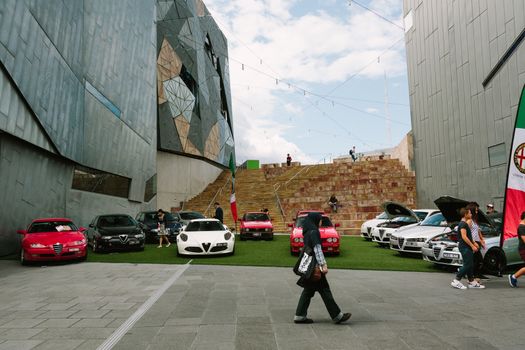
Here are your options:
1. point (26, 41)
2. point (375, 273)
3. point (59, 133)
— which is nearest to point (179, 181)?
point (59, 133)

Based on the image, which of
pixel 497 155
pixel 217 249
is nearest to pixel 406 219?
pixel 497 155

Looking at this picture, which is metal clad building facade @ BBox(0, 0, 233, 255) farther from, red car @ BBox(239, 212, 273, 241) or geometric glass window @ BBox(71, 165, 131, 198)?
red car @ BBox(239, 212, 273, 241)

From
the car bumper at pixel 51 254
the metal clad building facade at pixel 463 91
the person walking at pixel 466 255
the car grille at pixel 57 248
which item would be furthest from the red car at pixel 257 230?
the person walking at pixel 466 255

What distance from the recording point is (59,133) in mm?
16703

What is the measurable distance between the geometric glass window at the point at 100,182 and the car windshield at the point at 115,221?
3.69 m

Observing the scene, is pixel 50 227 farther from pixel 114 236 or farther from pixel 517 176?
pixel 517 176

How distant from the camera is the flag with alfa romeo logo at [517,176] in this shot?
7.82m

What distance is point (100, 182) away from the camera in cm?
2197

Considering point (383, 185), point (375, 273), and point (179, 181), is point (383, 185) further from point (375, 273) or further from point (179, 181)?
point (375, 273)

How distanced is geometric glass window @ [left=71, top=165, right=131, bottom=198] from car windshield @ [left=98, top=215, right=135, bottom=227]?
3686 mm

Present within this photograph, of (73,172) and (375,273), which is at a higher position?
(73,172)

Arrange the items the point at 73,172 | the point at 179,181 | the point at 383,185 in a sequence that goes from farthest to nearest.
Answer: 1. the point at 179,181
2. the point at 383,185
3. the point at 73,172

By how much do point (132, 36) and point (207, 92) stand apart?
16967 millimetres

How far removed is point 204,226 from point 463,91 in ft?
47.6
